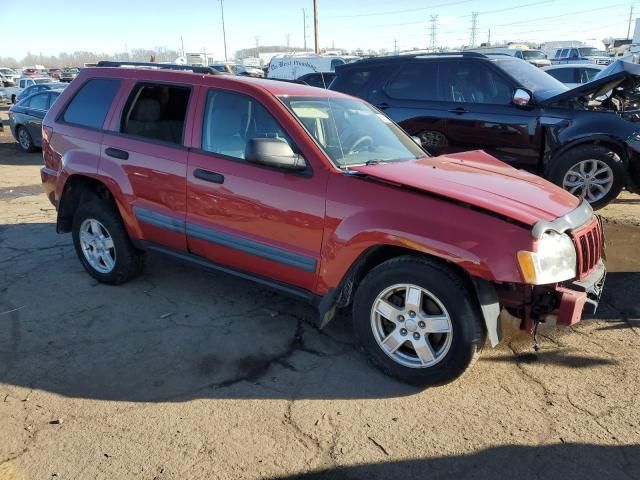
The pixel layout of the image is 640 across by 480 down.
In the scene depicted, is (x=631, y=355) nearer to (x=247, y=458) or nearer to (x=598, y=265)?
(x=598, y=265)

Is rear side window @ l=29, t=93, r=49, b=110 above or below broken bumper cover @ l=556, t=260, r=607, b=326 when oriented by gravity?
above

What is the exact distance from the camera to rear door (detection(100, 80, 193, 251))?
399 centimetres

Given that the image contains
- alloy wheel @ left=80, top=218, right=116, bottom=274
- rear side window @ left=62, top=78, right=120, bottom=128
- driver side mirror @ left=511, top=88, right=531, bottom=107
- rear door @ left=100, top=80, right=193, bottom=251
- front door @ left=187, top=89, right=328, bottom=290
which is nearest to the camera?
front door @ left=187, top=89, right=328, bottom=290

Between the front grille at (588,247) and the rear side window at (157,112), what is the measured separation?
9.32 feet

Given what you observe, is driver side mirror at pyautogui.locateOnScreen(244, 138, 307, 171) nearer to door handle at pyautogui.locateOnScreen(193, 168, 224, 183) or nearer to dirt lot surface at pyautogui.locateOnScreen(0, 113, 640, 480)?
door handle at pyautogui.locateOnScreen(193, 168, 224, 183)

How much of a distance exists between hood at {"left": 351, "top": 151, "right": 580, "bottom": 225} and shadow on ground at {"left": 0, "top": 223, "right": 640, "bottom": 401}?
1078 millimetres

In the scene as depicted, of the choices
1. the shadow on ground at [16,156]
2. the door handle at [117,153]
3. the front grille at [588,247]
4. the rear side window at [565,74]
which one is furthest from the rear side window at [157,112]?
the rear side window at [565,74]

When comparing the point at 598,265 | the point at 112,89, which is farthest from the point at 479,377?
the point at 112,89

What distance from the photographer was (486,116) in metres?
6.84

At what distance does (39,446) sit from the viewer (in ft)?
8.80

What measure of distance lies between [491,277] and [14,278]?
434 cm

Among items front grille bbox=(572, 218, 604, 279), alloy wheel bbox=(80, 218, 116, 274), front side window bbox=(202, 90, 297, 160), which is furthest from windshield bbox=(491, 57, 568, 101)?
alloy wheel bbox=(80, 218, 116, 274)

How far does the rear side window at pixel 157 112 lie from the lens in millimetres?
4039

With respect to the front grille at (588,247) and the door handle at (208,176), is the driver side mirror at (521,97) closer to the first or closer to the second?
the front grille at (588,247)
